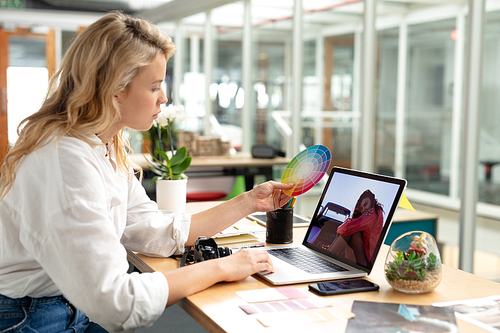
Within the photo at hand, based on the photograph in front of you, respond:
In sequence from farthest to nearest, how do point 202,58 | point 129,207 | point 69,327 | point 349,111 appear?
point 202,58 → point 349,111 → point 129,207 → point 69,327

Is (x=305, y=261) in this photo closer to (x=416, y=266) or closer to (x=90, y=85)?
(x=416, y=266)

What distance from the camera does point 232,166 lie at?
4.42m

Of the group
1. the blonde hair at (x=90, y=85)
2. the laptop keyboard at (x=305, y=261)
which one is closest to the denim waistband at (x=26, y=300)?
the blonde hair at (x=90, y=85)

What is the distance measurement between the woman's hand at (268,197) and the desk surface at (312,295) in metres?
0.38

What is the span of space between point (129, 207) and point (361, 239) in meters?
0.73

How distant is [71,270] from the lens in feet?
3.48

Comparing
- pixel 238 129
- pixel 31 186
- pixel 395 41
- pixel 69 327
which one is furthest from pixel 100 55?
pixel 238 129

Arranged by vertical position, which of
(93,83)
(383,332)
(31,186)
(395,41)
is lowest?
(383,332)

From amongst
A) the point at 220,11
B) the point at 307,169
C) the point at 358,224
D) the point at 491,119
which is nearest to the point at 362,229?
the point at 358,224

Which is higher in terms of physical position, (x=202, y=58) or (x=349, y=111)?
(x=202, y=58)

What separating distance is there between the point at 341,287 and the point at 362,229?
20 centimetres

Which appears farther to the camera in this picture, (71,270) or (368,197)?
(368,197)

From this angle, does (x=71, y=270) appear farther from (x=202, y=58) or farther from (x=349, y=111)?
(x=202, y=58)

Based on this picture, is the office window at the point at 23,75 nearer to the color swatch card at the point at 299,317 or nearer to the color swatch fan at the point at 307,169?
the color swatch fan at the point at 307,169
